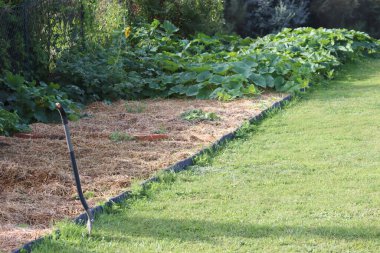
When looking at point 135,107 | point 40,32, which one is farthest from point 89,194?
point 40,32

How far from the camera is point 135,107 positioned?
10.6 metres

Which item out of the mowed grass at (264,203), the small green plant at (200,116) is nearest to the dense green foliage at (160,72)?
the small green plant at (200,116)

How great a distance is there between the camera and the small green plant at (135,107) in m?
10.4

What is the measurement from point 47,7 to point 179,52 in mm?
3744

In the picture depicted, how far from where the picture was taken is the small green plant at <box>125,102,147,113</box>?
1044cm

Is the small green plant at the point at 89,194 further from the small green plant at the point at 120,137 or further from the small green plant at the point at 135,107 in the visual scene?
the small green plant at the point at 135,107

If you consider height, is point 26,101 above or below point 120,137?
above

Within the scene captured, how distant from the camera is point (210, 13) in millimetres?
18031

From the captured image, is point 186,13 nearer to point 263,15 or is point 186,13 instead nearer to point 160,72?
point 160,72

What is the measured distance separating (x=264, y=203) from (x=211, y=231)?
0.79m

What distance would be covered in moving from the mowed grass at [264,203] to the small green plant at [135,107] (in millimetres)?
2194

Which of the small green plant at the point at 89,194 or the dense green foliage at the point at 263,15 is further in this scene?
the dense green foliage at the point at 263,15

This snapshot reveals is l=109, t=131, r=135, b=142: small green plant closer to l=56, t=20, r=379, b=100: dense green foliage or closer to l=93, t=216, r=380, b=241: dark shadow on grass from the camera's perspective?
l=56, t=20, r=379, b=100: dense green foliage

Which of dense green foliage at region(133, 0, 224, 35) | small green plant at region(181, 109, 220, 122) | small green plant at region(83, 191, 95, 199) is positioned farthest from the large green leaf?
small green plant at region(83, 191, 95, 199)
